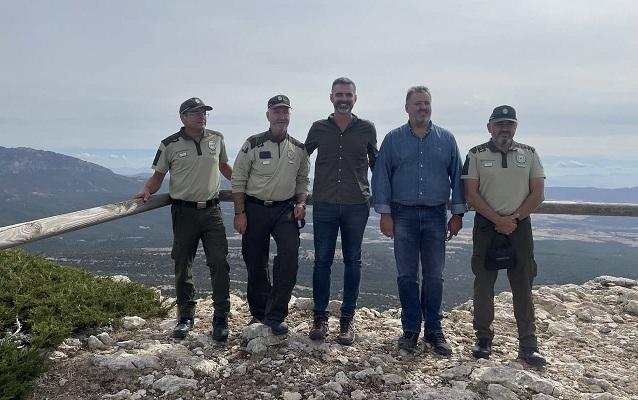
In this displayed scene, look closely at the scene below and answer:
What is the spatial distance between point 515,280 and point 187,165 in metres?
3.99

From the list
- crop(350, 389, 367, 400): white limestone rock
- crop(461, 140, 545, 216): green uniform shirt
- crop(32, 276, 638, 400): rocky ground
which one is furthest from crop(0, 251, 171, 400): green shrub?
crop(461, 140, 545, 216): green uniform shirt

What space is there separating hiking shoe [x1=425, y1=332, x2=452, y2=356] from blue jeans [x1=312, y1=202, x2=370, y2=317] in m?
0.95

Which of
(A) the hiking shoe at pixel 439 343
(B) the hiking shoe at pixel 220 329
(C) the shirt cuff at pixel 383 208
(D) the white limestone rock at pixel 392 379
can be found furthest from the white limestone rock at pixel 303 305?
(D) the white limestone rock at pixel 392 379

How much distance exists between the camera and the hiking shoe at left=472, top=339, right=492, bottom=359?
5605mm

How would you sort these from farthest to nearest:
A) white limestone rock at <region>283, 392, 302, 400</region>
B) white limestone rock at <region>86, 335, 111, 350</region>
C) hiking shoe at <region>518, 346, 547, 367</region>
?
white limestone rock at <region>86, 335, 111, 350</region> < hiking shoe at <region>518, 346, 547, 367</region> < white limestone rock at <region>283, 392, 302, 400</region>

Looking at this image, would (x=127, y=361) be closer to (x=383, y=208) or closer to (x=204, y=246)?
(x=204, y=246)

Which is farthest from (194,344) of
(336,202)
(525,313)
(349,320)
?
(525,313)

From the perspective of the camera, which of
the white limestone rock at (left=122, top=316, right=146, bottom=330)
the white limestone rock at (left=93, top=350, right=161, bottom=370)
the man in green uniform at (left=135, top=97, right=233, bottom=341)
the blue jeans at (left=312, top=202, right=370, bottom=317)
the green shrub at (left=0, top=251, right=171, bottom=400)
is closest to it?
the green shrub at (left=0, top=251, right=171, bottom=400)

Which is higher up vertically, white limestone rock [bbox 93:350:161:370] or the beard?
the beard

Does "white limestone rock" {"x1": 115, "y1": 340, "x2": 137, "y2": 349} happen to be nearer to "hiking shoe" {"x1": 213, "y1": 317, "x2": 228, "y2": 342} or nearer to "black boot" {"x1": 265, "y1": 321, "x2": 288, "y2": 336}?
"hiking shoe" {"x1": 213, "y1": 317, "x2": 228, "y2": 342}

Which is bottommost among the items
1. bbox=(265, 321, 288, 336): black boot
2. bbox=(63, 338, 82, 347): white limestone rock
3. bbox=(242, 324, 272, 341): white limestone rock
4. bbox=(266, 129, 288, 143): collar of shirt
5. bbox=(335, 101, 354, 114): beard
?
bbox=(63, 338, 82, 347): white limestone rock

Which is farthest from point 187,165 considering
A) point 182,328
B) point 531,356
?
point 531,356

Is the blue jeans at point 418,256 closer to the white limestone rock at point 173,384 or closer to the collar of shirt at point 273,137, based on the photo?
the collar of shirt at point 273,137

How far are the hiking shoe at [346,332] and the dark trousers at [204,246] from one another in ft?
4.46
